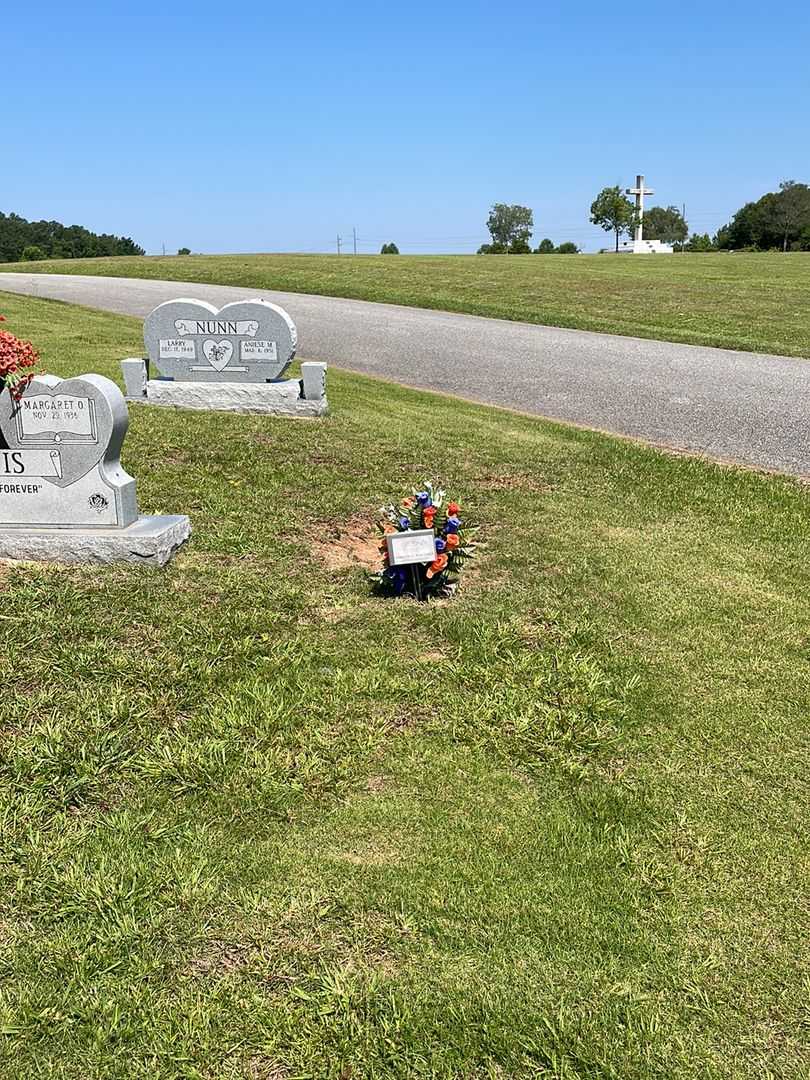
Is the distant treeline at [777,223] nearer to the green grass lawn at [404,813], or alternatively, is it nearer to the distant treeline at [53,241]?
the distant treeline at [53,241]

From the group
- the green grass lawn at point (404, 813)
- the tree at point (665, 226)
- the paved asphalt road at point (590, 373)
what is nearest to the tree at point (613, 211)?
the tree at point (665, 226)

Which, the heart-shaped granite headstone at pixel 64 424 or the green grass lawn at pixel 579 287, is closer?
the heart-shaped granite headstone at pixel 64 424

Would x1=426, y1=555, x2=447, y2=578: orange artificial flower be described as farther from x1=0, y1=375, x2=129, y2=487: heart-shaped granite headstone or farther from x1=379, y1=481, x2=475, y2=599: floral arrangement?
x1=0, y1=375, x2=129, y2=487: heart-shaped granite headstone

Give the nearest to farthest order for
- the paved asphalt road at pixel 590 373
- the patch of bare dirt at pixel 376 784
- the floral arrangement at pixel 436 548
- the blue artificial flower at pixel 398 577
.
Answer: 1. the patch of bare dirt at pixel 376 784
2. the floral arrangement at pixel 436 548
3. the blue artificial flower at pixel 398 577
4. the paved asphalt road at pixel 590 373

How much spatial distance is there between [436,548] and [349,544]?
122 cm

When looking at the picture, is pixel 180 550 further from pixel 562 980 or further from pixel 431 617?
pixel 562 980

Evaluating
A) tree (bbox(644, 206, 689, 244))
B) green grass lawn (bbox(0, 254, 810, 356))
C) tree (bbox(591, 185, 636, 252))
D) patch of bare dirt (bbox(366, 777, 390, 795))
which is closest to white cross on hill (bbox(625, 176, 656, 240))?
tree (bbox(591, 185, 636, 252))

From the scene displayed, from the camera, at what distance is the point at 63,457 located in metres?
5.22

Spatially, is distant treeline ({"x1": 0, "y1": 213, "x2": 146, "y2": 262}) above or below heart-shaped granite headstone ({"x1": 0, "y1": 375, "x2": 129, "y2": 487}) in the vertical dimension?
above

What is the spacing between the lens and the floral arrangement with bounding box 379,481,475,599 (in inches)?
191

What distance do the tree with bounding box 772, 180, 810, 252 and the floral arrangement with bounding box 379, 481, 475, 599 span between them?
73.9 m

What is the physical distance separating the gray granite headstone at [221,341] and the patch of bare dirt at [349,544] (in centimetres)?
430

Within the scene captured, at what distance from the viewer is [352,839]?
3131 mm

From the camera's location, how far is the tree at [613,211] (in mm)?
72750
